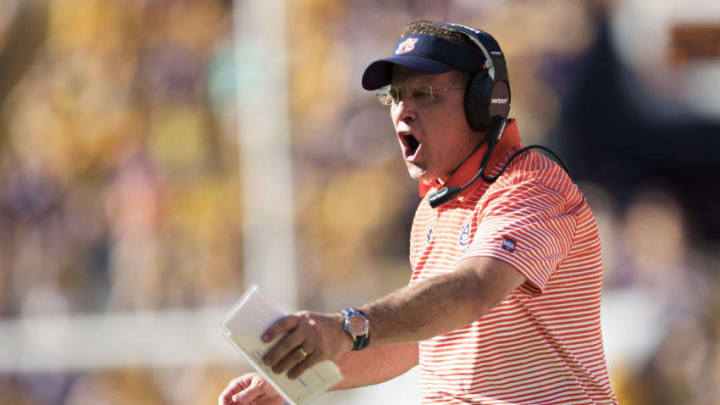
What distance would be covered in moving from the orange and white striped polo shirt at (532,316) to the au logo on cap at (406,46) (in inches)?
16.2

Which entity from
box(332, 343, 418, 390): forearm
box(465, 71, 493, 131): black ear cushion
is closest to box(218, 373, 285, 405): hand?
box(332, 343, 418, 390): forearm

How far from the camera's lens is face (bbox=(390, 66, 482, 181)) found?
3.14 meters

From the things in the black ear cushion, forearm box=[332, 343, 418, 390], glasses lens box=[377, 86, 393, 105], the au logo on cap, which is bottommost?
forearm box=[332, 343, 418, 390]

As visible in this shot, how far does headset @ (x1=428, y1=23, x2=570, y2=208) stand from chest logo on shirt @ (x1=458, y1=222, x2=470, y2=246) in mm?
129

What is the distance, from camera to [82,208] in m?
7.47

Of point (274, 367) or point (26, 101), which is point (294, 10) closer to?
point (26, 101)

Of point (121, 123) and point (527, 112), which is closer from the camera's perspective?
point (527, 112)

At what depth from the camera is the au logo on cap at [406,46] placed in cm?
312

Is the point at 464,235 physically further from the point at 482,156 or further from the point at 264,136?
the point at 264,136

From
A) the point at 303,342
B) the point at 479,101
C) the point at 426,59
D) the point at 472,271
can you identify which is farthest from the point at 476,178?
the point at 303,342

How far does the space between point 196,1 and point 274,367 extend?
547cm

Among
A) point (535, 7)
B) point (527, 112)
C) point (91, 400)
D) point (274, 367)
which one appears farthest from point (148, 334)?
point (274, 367)

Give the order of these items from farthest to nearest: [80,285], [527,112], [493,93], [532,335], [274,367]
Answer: [80,285]
[527,112]
[493,93]
[532,335]
[274,367]

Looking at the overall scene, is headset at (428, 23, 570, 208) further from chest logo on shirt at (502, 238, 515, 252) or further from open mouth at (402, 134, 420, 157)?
chest logo on shirt at (502, 238, 515, 252)
